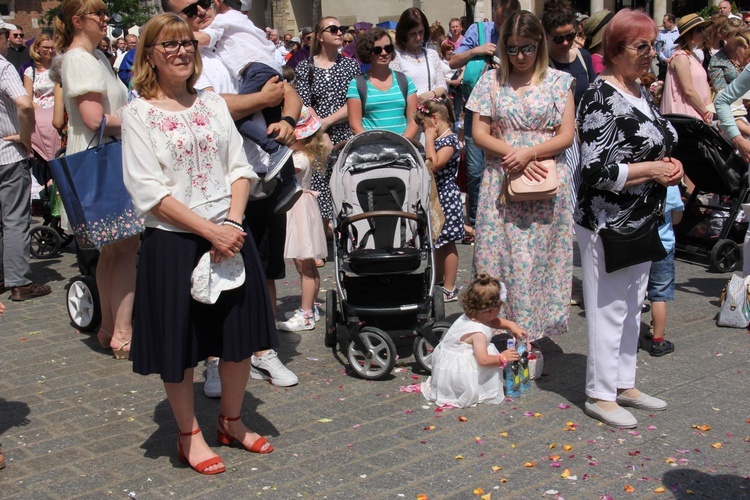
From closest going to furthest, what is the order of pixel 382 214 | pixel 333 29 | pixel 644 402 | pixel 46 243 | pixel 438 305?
pixel 644 402 → pixel 438 305 → pixel 382 214 → pixel 333 29 → pixel 46 243

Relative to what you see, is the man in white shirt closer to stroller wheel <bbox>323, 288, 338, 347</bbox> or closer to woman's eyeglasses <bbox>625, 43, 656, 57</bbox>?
stroller wheel <bbox>323, 288, 338, 347</bbox>

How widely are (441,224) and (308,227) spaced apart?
1.09 m

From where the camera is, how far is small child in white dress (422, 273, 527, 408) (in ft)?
18.2

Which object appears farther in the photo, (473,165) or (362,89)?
(473,165)

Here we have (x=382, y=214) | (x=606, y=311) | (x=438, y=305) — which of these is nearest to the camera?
(x=606, y=311)

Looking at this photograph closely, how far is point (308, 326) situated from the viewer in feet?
23.7

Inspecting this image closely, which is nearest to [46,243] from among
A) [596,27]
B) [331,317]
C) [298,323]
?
[298,323]

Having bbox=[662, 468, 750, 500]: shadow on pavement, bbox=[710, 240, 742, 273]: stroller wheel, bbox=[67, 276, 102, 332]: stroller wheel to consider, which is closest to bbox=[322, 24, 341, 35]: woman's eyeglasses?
bbox=[67, 276, 102, 332]: stroller wheel

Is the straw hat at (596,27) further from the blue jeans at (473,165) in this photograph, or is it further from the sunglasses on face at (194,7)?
the sunglasses on face at (194,7)

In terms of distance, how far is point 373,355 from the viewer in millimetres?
6039

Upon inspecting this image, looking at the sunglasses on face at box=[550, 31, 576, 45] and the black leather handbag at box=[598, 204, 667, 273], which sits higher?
the sunglasses on face at box=[550, 31, 576, 45]

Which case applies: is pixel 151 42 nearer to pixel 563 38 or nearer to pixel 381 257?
pixel 381 257

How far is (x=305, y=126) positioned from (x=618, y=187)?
9.67 feet

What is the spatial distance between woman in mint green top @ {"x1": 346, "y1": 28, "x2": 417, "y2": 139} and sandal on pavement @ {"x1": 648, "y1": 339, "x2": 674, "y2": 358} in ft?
9.38
